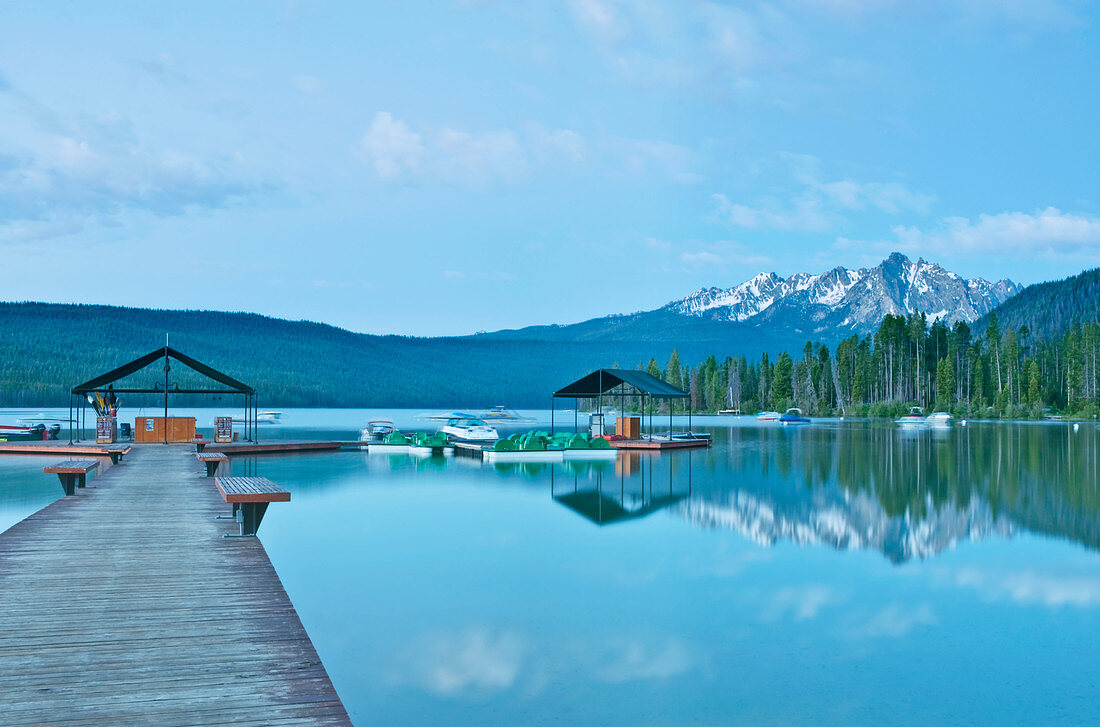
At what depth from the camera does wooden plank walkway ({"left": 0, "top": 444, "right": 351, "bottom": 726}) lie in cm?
505

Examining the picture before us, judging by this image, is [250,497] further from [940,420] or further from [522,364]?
[522,364]

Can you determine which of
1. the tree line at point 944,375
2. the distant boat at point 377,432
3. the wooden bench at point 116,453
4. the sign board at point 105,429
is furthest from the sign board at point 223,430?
the tree line at point 944,375

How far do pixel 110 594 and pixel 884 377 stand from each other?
354 ft

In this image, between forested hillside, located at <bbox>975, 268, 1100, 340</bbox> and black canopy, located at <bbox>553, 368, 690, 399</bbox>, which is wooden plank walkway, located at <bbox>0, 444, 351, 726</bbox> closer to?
black canopy, located at <bbox>553, 368, 690, 399</bbox>

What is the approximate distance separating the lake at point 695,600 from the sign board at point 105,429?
8102 millimetres

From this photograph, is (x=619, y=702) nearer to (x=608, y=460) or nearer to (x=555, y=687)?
(x=555, y=687)

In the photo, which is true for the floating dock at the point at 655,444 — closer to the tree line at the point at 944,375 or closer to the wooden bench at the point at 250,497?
the wooden bench at the point at 250,497

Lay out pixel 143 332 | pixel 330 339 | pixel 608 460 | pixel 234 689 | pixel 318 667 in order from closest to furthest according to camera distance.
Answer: pixel 234 689
pixel 318 667
pixel 608 460
pixel 143 332
pixel 330 339

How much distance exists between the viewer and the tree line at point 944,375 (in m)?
93.1

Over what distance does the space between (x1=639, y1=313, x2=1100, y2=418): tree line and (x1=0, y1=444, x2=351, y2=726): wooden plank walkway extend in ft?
313

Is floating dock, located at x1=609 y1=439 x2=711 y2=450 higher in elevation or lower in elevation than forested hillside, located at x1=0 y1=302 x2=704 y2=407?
lower

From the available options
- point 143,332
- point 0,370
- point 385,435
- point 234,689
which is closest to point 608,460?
point 385,435

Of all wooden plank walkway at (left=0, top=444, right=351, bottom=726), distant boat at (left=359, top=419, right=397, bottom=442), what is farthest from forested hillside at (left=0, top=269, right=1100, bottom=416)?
wooden plank walkway at (left=0, top=444, right=351, bottom=726)

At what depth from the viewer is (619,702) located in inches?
288
